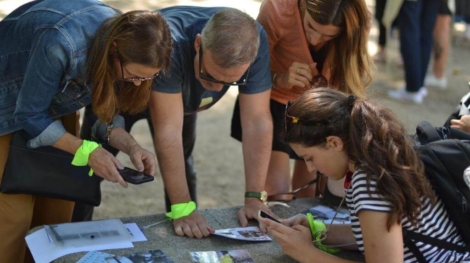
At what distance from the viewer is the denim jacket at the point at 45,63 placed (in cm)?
232

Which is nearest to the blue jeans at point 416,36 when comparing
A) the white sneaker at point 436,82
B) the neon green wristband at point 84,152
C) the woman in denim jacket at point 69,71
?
the white sneaker at point 436,82

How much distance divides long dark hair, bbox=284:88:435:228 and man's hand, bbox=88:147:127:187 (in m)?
0.59

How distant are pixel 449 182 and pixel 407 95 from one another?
402 centimetres

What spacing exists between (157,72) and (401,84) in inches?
176

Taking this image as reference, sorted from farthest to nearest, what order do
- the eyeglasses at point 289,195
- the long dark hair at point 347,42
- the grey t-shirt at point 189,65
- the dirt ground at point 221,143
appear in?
the dirt ground at point 221,143 < the eyeglasses at point 289,195 < the long dark hair at point 347,42 < the grey t-shirt at point 189,65

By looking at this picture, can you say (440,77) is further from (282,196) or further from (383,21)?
(282,196)

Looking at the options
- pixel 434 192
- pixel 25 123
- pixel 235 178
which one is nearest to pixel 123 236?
pixel 25 123

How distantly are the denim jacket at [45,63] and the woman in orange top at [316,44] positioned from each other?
769 millimetres

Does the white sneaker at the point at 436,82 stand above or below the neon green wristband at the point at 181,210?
below

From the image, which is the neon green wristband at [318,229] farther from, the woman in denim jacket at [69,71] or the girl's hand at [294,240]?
the woman in denim jacket at [69,71]

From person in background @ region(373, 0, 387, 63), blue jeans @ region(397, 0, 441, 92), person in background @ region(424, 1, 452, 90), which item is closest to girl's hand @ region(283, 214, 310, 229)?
blue jeans @ region(397, 0, 441, 92)

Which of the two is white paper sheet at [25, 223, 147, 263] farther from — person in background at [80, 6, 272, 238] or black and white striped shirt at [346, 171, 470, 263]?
black and white striped shirt at [346, 171, 470, 263]

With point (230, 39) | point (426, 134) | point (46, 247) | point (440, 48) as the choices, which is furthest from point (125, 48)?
point (440, 48)

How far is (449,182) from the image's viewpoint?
223cm
